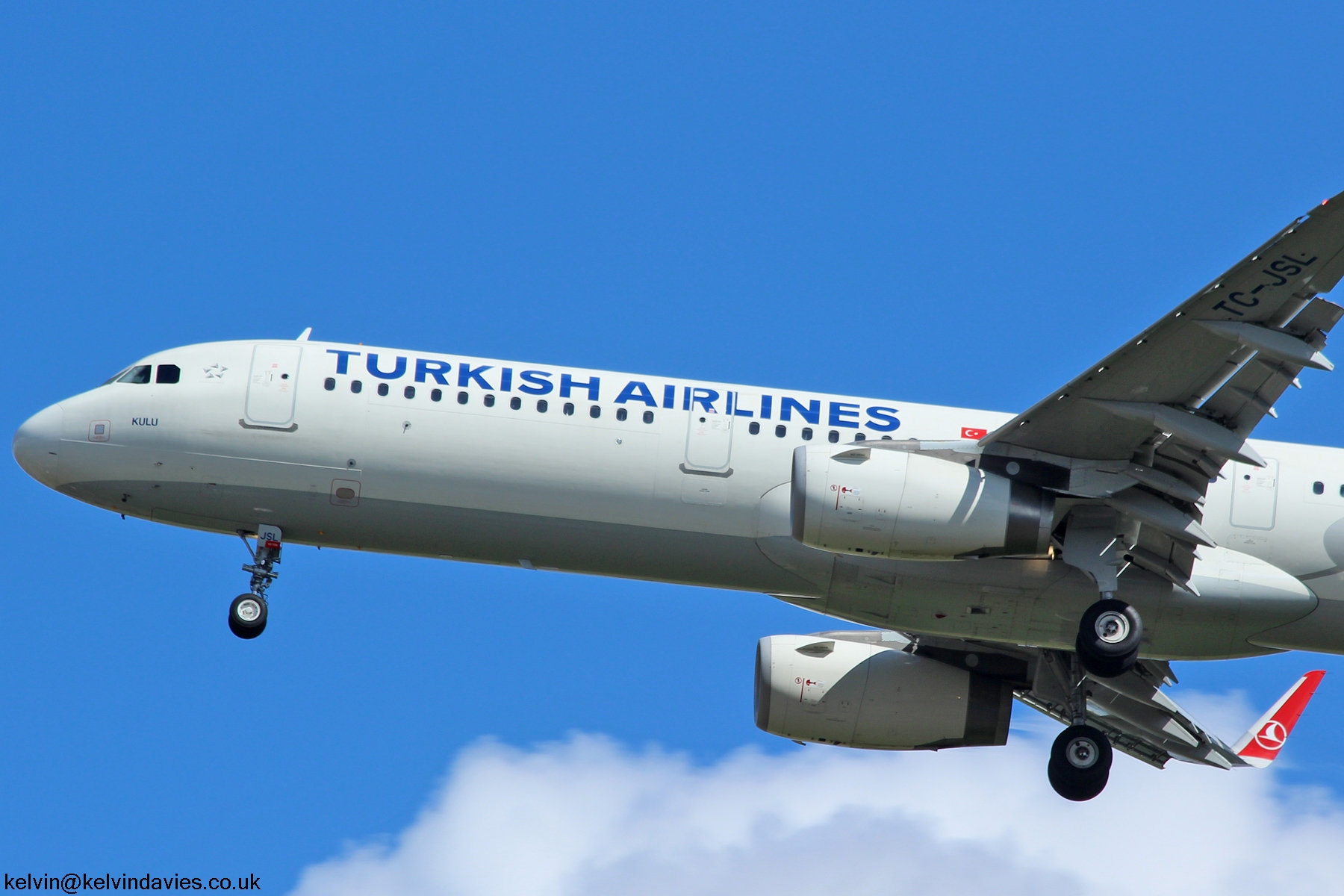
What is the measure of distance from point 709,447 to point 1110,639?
621cm

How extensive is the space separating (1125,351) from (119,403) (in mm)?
14749

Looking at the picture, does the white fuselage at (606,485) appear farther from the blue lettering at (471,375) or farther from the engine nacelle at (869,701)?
the engine nacelle at (869,701)

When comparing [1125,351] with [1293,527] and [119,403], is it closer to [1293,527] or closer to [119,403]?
[1293,527]

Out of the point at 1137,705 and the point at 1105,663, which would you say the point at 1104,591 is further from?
the point at 1137,705

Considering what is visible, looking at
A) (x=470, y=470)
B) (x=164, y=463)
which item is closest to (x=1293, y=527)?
(x=470, y=470)

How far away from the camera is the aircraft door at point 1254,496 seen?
25000mm

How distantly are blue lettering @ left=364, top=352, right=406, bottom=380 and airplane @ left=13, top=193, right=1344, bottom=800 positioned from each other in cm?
4

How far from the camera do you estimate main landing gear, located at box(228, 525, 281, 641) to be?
83.6 feet

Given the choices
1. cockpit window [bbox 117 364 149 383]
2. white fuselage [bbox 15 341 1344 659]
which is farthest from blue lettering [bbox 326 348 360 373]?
cockpit window [bbox 117 364 149 383]

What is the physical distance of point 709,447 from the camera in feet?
81.1

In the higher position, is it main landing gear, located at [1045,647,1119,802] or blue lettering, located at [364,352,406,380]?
blue lettering, located at [364,352,406,380]

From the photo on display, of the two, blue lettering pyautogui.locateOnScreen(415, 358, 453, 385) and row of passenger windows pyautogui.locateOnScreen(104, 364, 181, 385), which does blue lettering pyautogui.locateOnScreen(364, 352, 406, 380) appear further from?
row of passenger windows pyautogui.locateOnScreen(104, 364, 181, 385)

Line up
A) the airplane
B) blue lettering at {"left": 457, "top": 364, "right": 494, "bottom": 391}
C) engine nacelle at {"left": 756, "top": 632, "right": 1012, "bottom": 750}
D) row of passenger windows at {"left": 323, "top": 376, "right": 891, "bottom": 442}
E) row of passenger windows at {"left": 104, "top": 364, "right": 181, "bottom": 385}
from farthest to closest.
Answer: engine nacelle at {"left": 756, "top": 632, "right": 1012, "bottom": 750}, row of passenger windows at {"left": 104, "top": 364, "right": 181, "bottom": 385}, blue lettering at {"left": 457, "top": 364, "right": 494, "bottom": 391}, row of passenger windows at {"left": 323, "top": 376, "right": 891, "bottom": 442}, the airplane

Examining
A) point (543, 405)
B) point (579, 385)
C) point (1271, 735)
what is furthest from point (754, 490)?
point (1271, 735)
